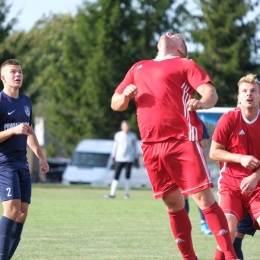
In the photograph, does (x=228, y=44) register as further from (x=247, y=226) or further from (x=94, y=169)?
(x=247, y=226)

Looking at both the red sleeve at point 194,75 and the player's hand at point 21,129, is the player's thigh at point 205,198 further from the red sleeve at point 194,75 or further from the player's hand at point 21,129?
the player's hand at point 21,129

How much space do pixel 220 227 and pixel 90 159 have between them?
2835 cm

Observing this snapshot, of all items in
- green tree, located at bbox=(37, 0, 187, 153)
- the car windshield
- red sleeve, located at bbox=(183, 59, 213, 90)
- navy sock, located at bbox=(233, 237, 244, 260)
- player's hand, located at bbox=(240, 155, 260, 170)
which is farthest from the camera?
green tree, located at bbox=(37, 0, 187, 153)

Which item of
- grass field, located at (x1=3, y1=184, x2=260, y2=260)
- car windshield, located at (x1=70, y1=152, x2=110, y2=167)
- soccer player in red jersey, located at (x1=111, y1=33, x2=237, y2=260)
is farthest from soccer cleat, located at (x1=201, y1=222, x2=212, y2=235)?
car windshield, located at (x1=70, y1=152, x2=110, y2=167)

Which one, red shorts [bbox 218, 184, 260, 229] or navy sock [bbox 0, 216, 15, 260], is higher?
red shorts [bbox 218, 184, 260, 229]

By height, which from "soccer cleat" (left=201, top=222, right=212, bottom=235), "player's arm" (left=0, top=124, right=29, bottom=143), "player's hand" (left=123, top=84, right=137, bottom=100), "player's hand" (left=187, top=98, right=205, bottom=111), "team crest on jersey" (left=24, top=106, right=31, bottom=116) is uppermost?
"player's hand" (left=123, top=84, right=137, bottom=100)

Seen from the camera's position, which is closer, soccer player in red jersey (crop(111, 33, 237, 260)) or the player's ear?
soccer player in red jersey (crop(111, 33, 237, 260))

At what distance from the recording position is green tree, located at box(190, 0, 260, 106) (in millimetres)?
49281

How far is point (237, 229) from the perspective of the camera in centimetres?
873

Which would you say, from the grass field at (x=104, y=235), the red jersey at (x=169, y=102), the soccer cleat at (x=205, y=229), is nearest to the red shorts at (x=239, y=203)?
the red jersey at (x=169, y=102)

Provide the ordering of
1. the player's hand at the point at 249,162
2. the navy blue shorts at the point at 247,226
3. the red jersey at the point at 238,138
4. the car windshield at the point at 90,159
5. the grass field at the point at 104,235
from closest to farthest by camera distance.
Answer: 1. the player's hand at the point at 249,162
2. the red jersey at the point at 238,138
3. the navy blue shorts at the point at 247,226
4. the grass field at the point at 104,235
5. the car windshield at the point at 90,159

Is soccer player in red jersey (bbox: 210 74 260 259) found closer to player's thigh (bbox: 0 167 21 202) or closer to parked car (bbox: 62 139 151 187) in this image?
player's thigh (bbox: 0 167 21 202)

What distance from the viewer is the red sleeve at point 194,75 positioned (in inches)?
297

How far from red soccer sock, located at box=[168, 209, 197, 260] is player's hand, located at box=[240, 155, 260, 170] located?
2.47 feet
